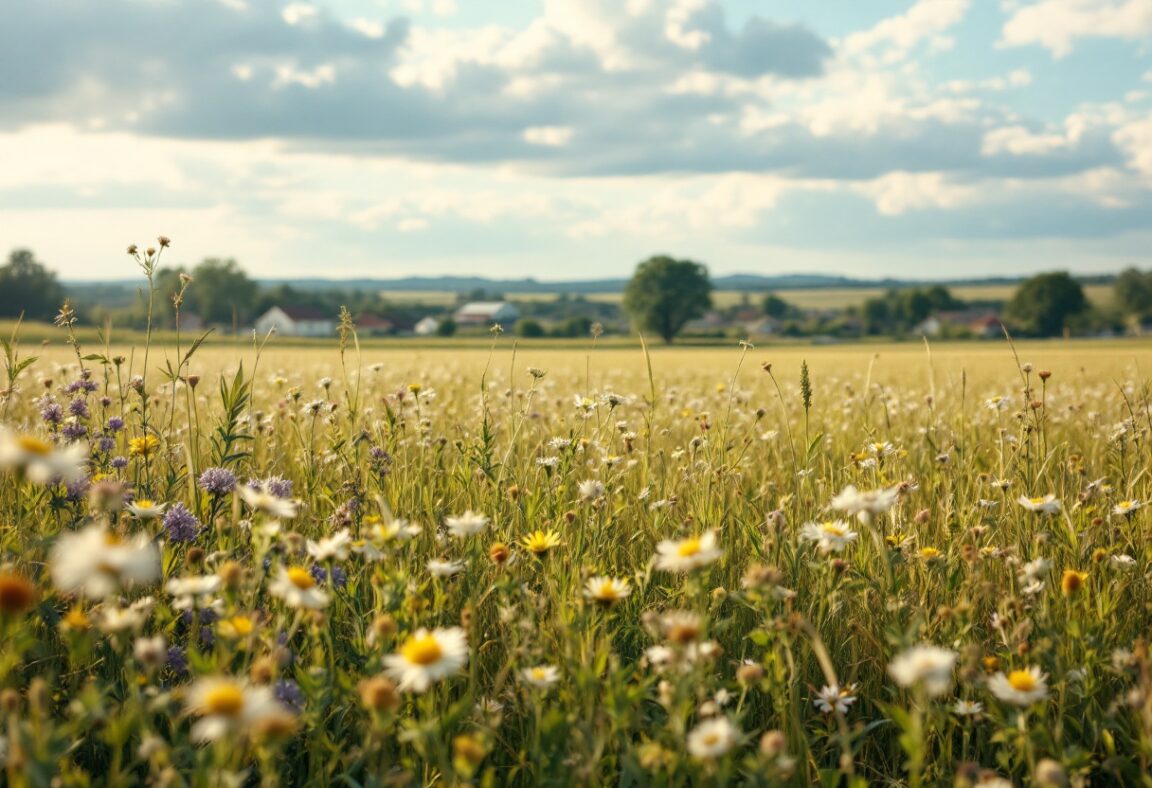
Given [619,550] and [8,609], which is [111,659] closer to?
[8,609]

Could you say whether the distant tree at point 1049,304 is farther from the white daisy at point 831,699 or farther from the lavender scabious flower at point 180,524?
the lavender scabious flower at point 180,524

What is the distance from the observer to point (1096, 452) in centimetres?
575

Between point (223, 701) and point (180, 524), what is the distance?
1.77 meters

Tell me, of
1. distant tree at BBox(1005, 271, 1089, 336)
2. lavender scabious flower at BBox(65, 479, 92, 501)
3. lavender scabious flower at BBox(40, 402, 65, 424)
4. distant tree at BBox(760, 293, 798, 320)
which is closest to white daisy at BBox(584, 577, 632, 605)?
lavender scabious flower at BBox(65, 479, 92, 501)

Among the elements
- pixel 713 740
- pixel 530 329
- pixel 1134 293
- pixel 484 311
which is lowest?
pixel 713 740

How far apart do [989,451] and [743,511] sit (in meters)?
3.00

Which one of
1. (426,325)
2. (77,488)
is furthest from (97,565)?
(426,325)

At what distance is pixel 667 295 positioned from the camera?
3814 inches

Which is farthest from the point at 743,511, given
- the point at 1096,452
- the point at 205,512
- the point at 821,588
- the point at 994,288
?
the point at 994,288

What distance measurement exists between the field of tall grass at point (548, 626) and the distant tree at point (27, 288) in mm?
93751

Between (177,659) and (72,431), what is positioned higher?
(72,431)

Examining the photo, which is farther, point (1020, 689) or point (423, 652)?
point (1020, 689)

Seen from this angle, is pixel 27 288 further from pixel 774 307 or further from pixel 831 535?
pixel 831 535

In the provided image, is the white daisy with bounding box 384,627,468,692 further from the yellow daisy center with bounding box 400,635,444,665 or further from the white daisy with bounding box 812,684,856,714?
the white daisy with bounding box 812,684,856,714
